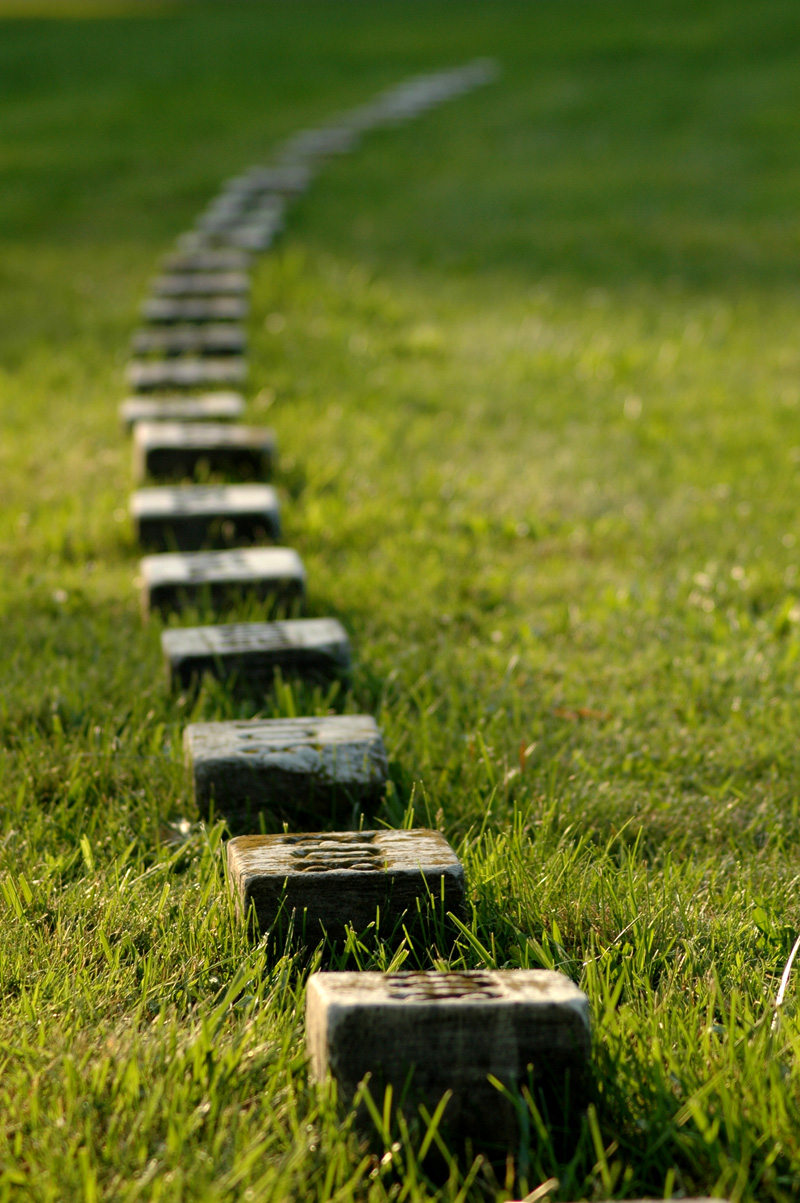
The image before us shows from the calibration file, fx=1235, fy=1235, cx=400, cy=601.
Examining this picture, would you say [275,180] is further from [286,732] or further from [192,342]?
[286,732]

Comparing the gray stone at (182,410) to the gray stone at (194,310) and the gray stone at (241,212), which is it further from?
the gray stone at (241,212)

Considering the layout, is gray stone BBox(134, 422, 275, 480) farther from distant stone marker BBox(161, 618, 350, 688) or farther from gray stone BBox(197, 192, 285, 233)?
gray stone BBox(197, 192, 285, 233)

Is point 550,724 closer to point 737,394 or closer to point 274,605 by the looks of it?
point 274,605

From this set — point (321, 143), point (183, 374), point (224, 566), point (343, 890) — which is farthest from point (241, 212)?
point (343, 890)

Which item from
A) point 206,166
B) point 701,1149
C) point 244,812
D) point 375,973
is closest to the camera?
point 701,1149

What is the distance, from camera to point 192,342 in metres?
4.47

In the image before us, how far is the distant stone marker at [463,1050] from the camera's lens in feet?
4.34

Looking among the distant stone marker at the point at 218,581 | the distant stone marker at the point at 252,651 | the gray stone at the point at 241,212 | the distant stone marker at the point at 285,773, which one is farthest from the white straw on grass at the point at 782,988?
the gray stone at the point at 241,212

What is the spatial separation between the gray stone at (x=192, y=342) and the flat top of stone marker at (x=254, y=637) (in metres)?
2.22

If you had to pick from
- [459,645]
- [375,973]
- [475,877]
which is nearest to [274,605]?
[459,645]

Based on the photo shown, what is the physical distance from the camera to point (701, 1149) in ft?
4.26

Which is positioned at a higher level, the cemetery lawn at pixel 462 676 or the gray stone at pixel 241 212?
the gray stone at pixel 241 212

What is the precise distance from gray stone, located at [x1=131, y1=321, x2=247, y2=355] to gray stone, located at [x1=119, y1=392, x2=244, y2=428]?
0.63 meters

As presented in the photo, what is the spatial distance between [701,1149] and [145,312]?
4.19 meters
